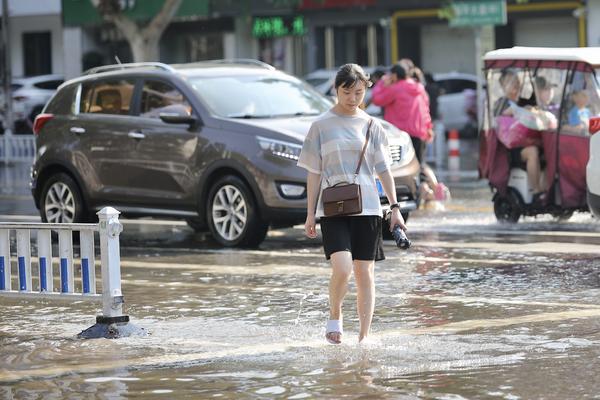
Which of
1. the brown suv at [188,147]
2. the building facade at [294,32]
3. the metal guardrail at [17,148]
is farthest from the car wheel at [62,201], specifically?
the building facade at [294,32]

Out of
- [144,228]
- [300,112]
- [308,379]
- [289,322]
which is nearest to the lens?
[308,379]

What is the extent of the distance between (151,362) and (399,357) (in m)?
1.36

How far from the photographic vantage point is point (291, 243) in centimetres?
1489

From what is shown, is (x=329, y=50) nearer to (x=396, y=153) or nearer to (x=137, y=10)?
(x=137, y=10)

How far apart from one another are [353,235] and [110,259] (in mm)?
1572

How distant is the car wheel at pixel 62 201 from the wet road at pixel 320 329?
1422mm

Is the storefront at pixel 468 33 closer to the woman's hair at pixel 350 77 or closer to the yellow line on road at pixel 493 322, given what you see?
the yellow line on road at pixel 493 322

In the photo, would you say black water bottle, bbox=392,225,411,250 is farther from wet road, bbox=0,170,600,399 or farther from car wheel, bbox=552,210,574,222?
car wheel, bbox=552,210,574,222

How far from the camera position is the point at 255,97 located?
15164 millimetres

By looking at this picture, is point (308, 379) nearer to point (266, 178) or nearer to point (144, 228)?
point (266, 178)

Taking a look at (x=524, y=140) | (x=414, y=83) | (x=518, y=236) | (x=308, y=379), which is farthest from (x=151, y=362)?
(x=414, y=83)

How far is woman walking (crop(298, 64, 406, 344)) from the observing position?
8.81 m

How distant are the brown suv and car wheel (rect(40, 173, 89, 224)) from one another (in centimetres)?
1

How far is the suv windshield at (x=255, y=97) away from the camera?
14.9 meters
